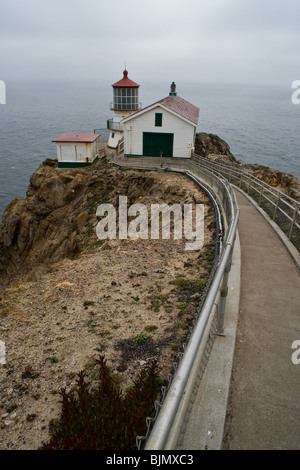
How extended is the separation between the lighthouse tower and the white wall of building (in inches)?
217

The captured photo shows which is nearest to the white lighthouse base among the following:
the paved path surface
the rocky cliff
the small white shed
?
the small white shed

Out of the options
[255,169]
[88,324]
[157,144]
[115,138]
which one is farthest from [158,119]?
[88,324]

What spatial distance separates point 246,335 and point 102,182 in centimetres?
2031

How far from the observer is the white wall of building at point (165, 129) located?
2661 cm

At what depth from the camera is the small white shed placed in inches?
1168

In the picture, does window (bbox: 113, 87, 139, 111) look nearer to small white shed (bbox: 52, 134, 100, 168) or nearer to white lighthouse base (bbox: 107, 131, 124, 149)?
white lighthouse base (bbox: 107, 131, 124, 149)

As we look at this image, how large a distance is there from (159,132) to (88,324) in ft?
72.2

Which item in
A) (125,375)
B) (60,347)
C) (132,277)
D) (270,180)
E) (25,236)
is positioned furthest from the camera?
(25,236)

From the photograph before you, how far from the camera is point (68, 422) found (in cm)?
470

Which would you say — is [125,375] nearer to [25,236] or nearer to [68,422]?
[68,422]

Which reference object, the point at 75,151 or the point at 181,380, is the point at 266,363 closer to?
the point at 181,380

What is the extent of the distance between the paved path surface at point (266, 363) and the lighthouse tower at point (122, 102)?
91.5 ft

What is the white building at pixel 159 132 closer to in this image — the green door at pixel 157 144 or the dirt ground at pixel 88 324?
the green door at pixel 157 144

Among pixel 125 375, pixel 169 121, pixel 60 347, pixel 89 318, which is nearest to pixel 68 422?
pixel 125 375
